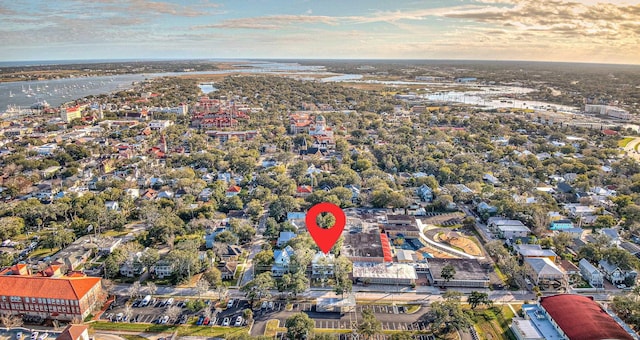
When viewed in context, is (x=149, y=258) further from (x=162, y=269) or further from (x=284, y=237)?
(x=284, y=237)

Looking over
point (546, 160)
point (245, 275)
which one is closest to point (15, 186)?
point (245, 275)

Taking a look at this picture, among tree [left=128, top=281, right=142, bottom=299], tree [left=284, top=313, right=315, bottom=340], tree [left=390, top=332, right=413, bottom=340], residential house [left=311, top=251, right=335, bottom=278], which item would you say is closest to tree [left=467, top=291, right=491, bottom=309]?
tree [left=390, top=332, right=413, bottom=340]

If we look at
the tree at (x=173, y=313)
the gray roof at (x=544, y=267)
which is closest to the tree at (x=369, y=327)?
the tree at (x=173, y=313)

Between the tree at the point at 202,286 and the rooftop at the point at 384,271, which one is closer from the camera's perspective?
the tree at the point at 202,286

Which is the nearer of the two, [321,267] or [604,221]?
[321,267]

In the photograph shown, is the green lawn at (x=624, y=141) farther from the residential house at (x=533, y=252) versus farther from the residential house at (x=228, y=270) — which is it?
the residential house at (x=228, y=270)

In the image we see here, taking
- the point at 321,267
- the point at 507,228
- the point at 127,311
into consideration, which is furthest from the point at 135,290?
the point at 507,228

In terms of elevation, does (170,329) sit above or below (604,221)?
below
